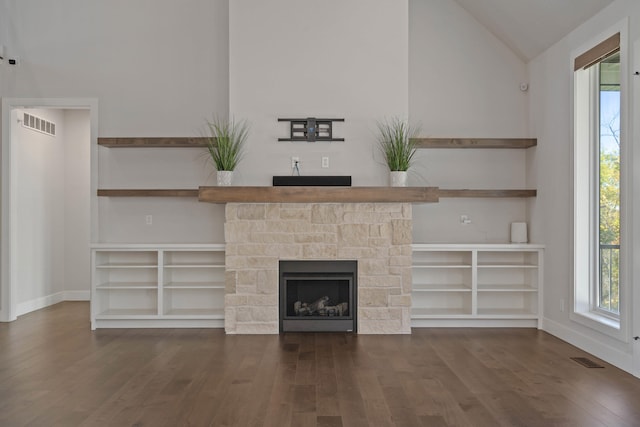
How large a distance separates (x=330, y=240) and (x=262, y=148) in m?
1.18

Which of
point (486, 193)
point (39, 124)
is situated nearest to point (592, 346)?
point (486, 193)

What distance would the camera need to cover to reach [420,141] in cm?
579

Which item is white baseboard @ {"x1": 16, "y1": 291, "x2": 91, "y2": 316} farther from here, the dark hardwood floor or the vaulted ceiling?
the vaulted ceiling

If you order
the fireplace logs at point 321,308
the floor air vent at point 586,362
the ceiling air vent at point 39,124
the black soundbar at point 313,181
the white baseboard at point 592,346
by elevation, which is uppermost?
the ceiling air vent at point 39,124

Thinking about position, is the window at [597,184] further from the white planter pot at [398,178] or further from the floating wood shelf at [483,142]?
the white planter pot at [398,178]

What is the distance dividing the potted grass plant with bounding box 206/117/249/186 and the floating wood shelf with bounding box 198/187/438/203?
0.22 m

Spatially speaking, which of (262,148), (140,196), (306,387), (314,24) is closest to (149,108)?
(140,196)

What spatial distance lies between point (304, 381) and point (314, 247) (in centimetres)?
184

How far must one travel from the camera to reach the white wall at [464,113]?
6.05 metres

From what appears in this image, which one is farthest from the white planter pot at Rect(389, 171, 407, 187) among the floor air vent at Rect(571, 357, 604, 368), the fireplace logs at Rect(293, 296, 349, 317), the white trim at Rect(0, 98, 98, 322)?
the white trim at Rect(0, 98, 98, 322)

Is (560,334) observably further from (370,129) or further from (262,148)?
(262,148)

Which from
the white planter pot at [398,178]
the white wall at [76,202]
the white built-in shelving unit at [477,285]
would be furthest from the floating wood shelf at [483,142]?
the white wall at [76,202]

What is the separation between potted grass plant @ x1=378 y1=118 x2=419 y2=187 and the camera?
5.32 m

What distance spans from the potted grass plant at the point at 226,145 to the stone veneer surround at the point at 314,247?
34 centimetres
